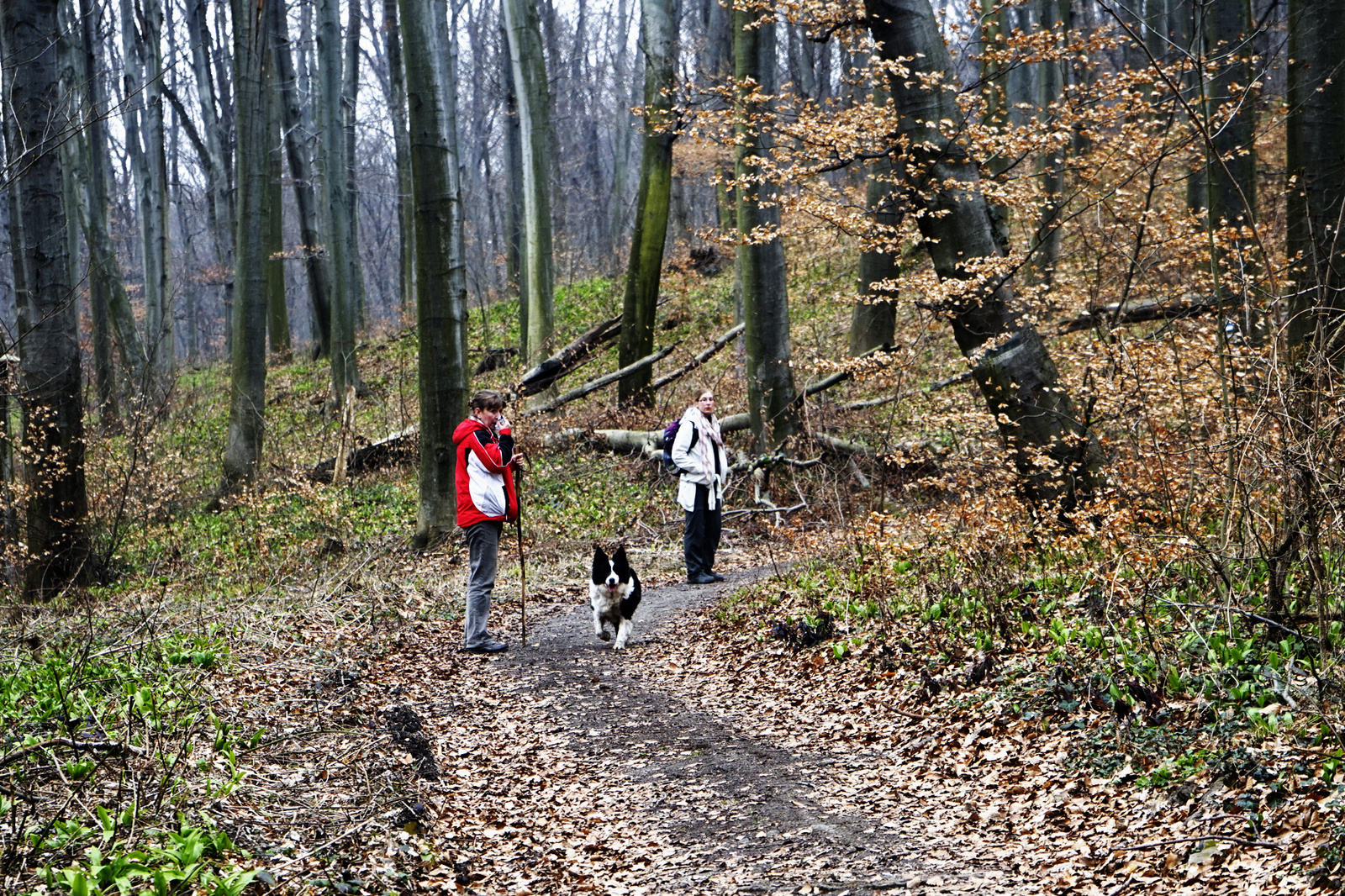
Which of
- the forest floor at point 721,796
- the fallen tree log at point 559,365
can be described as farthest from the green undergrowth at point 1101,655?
the fallen tree log at point 559,365

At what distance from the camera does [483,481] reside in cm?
836

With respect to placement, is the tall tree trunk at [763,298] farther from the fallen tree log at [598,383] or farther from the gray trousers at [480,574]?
the gray trousers at [480,574]

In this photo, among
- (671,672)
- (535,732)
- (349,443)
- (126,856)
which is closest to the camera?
(126,856)

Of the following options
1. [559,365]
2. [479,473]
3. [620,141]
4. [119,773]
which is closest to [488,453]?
[479,473]

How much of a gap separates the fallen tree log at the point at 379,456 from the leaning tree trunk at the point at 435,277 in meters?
5.39

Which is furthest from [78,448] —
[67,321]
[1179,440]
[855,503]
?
[1179,440]

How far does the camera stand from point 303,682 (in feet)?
23.5

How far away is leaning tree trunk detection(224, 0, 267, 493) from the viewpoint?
58.7 ft

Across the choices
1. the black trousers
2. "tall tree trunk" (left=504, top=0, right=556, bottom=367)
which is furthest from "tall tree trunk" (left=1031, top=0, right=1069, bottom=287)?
"tall tree trunk" (left=504, top=0, right=556, bottom=367)

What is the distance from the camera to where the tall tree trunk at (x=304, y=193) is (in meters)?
26.1

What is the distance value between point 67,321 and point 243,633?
5898 mm

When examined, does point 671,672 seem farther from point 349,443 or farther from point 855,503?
point 349,443

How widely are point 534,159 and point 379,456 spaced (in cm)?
644

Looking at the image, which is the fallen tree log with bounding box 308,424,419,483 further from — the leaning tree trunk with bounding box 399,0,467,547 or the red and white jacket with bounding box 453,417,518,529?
the red and white jacket with bounding box 453,417,518,529
